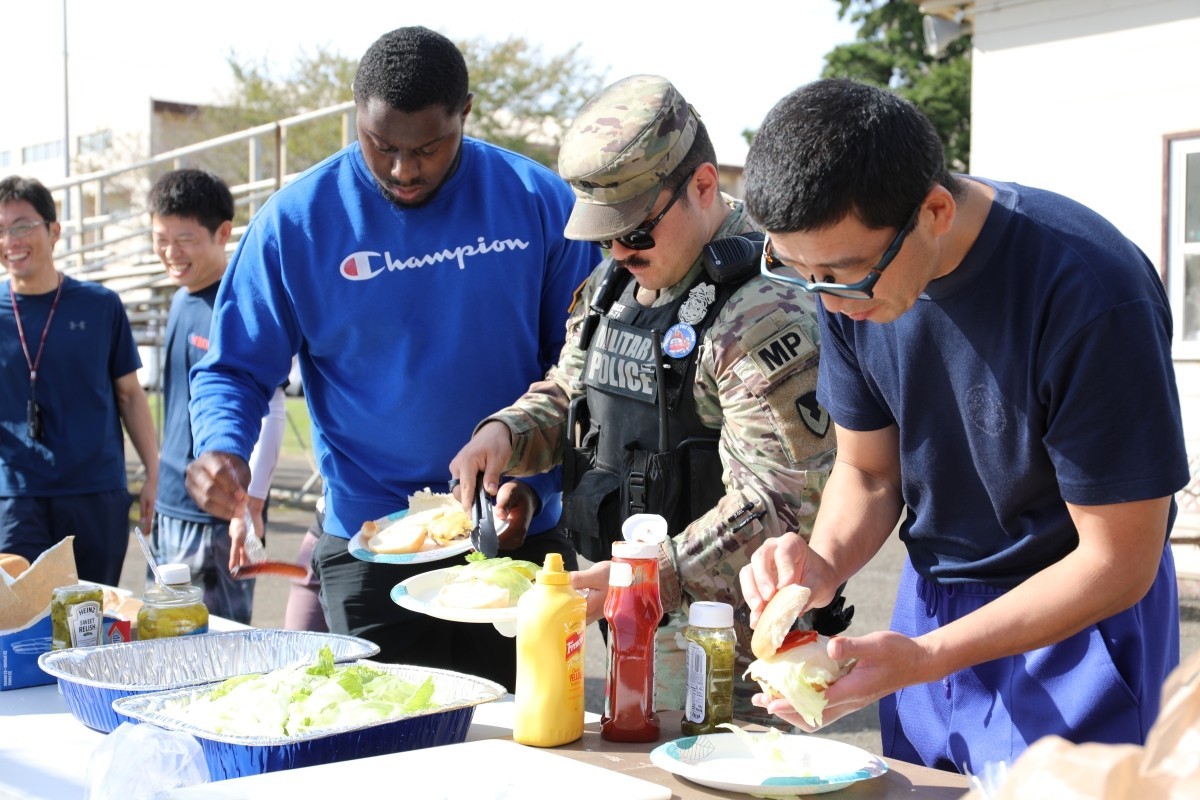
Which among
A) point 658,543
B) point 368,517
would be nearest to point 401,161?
point 368,517

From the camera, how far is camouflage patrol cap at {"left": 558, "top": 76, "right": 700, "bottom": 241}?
8.83 ft

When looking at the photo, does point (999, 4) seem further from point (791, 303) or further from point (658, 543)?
point (658, 543)

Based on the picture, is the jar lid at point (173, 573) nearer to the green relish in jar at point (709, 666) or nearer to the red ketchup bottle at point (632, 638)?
the red ketchup bottle at point (632, 638)

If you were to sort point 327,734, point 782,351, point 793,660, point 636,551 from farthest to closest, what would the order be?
1. point 782,351
2. point 636,551
3. point 327,734
4. point 793,660

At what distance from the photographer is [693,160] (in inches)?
110

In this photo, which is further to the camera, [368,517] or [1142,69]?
[1142,69]

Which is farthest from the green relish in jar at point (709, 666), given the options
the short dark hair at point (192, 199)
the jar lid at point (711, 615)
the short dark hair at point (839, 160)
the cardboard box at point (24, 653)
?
the short dark hair at point (192, 199)

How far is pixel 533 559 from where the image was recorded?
3514mm

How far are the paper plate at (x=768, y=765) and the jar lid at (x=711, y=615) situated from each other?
8.0 inches

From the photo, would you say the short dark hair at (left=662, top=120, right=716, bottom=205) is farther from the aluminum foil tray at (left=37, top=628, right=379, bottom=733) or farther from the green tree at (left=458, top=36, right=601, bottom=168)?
the green tree at (left=458, top=36, right=601, bottom=168)

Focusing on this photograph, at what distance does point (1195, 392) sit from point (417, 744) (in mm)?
7514

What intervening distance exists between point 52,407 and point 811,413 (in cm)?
394

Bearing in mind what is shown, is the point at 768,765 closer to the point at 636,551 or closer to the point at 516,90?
the point at 636,551

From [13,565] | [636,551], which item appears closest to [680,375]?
[636,551]
